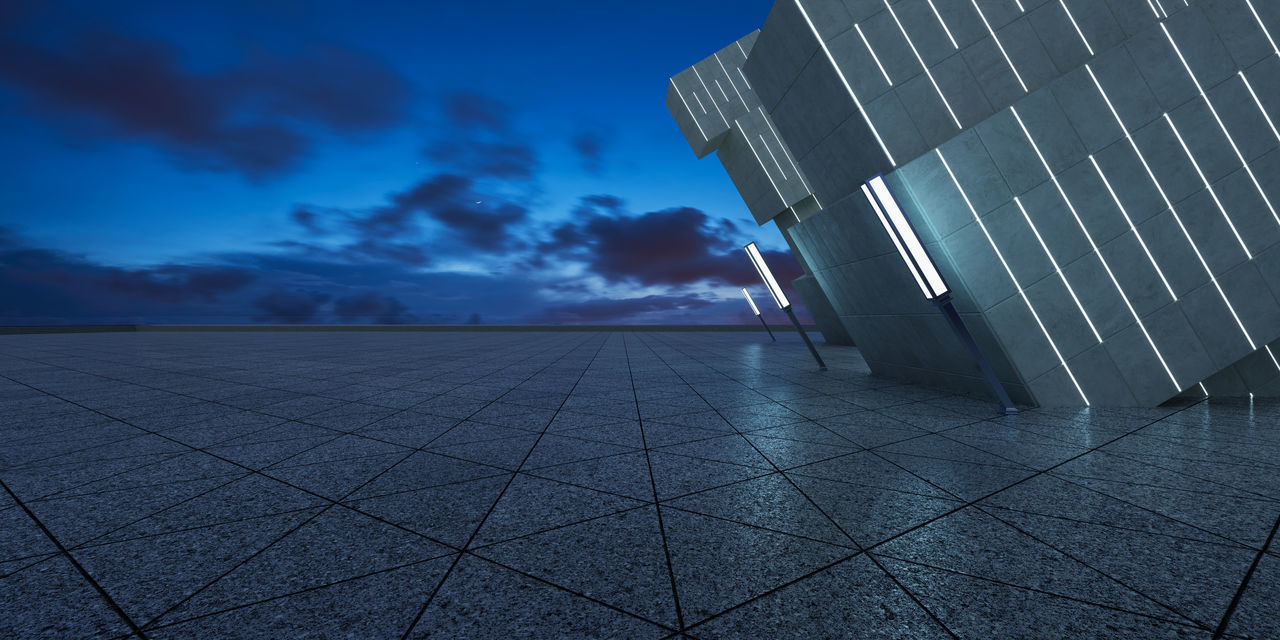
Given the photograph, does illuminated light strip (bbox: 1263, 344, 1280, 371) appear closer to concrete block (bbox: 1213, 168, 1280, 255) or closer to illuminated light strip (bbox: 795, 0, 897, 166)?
concrete block (bbox: 1213, 168, 1280, 255)

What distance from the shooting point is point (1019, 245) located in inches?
363

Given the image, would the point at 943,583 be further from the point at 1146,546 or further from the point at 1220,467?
the point at 1220,467

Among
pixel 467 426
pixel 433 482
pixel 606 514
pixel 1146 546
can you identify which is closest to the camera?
pixel 1146 546

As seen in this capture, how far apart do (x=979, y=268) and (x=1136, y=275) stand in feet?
8.48

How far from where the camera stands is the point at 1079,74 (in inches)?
356

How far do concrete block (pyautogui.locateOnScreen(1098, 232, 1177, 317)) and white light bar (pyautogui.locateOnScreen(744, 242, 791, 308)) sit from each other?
28.3ft

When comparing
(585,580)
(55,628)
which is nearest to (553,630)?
(585,580)

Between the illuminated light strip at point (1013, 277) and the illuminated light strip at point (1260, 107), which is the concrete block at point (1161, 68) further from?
the illuminated light strip at point (1013, 277)

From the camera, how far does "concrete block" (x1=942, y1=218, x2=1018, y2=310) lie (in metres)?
9.27

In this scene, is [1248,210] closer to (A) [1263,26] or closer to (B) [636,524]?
(A) [1263,26]

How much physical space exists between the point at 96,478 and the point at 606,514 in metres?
5.21

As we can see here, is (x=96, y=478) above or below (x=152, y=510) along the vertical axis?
above

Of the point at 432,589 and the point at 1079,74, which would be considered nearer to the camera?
the point at 432,589

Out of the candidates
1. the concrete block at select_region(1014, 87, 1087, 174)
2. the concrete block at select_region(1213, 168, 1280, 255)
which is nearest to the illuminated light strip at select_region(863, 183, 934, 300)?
the concrete block at select_region(1014, 87, 1087, 174)
